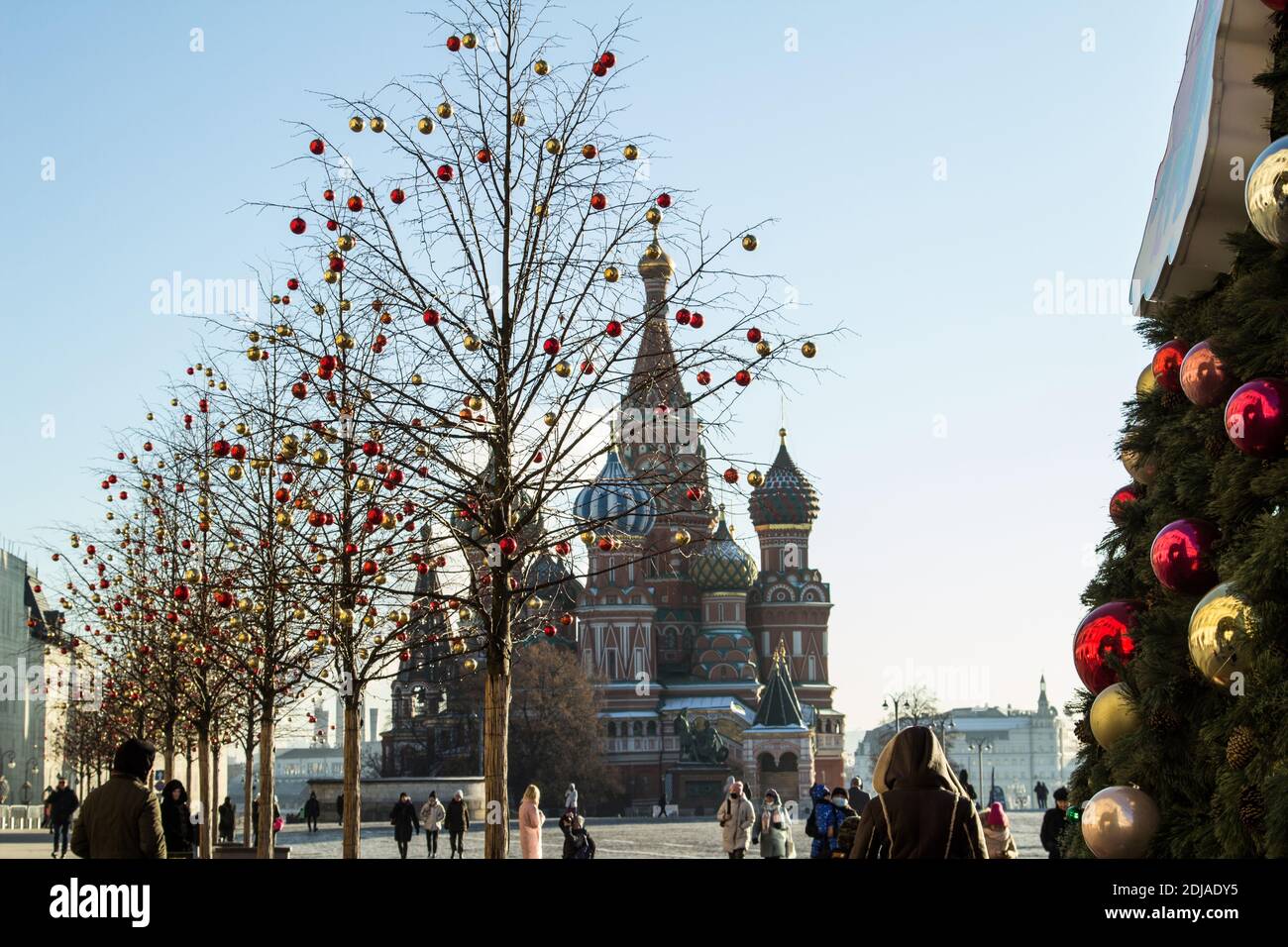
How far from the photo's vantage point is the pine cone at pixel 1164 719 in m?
5.68

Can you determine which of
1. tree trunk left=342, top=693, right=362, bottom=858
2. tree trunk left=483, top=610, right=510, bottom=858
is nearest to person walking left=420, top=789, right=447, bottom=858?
tree trunk left=342, top=693, right=362, bottom=858

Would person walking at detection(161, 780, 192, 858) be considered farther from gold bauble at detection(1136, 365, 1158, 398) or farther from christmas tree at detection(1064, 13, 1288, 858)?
gold bauble at detection(1136, 365, 1158, 398)

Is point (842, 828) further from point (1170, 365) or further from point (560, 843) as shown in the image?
point (560, 843)

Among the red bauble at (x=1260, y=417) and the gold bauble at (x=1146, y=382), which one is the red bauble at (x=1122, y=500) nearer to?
the gold bauble at (x=1146, y=382)

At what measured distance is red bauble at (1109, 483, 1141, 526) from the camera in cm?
673

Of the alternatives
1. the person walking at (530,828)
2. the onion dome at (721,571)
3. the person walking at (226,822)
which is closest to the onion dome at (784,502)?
the onion dome at (721,571)

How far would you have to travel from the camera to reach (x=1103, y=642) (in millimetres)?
6375

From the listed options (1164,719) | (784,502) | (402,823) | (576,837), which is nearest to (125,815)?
(1164,719)

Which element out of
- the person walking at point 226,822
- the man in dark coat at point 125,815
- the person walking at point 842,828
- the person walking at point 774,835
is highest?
the man in dark coat at point 125,815

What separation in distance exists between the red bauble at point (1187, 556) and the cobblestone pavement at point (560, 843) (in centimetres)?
2268

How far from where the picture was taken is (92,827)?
25.5ft
